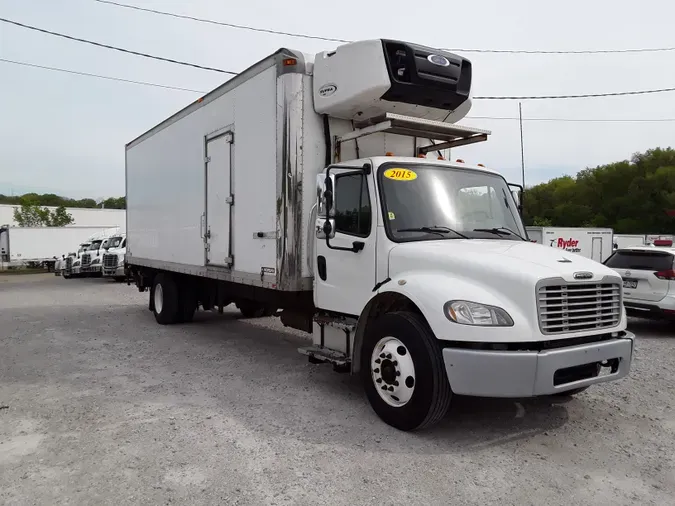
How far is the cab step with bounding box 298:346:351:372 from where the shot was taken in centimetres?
557

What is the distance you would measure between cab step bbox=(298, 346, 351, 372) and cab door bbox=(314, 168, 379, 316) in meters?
0.46

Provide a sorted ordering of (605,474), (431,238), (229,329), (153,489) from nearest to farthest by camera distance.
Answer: (153,489)
(605,474)
(431,238)
(229,329)

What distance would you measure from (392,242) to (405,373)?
48.1 inches

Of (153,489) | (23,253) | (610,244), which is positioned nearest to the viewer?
(153,489)

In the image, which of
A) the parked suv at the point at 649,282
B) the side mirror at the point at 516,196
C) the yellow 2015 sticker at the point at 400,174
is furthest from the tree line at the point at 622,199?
the yellow 2015 sticker at the point at 400,174

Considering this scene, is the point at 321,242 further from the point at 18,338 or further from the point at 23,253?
the point at 23,253

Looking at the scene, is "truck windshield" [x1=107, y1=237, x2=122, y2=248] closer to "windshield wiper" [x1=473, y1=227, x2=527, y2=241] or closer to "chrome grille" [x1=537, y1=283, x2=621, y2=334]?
"windshield wiper" [x1=473, y1=227, x2=527, y2=241]

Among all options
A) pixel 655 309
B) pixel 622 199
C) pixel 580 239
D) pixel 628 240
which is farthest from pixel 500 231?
pixel 622 199

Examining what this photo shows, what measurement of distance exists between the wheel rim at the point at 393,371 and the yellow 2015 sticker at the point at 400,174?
1583 mm

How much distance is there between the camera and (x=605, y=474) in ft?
13.1

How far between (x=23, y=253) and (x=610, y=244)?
33.7 metres

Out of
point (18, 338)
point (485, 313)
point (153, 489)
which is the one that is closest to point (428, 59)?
point (485, 313)

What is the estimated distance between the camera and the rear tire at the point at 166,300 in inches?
412

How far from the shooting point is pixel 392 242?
203 inches
